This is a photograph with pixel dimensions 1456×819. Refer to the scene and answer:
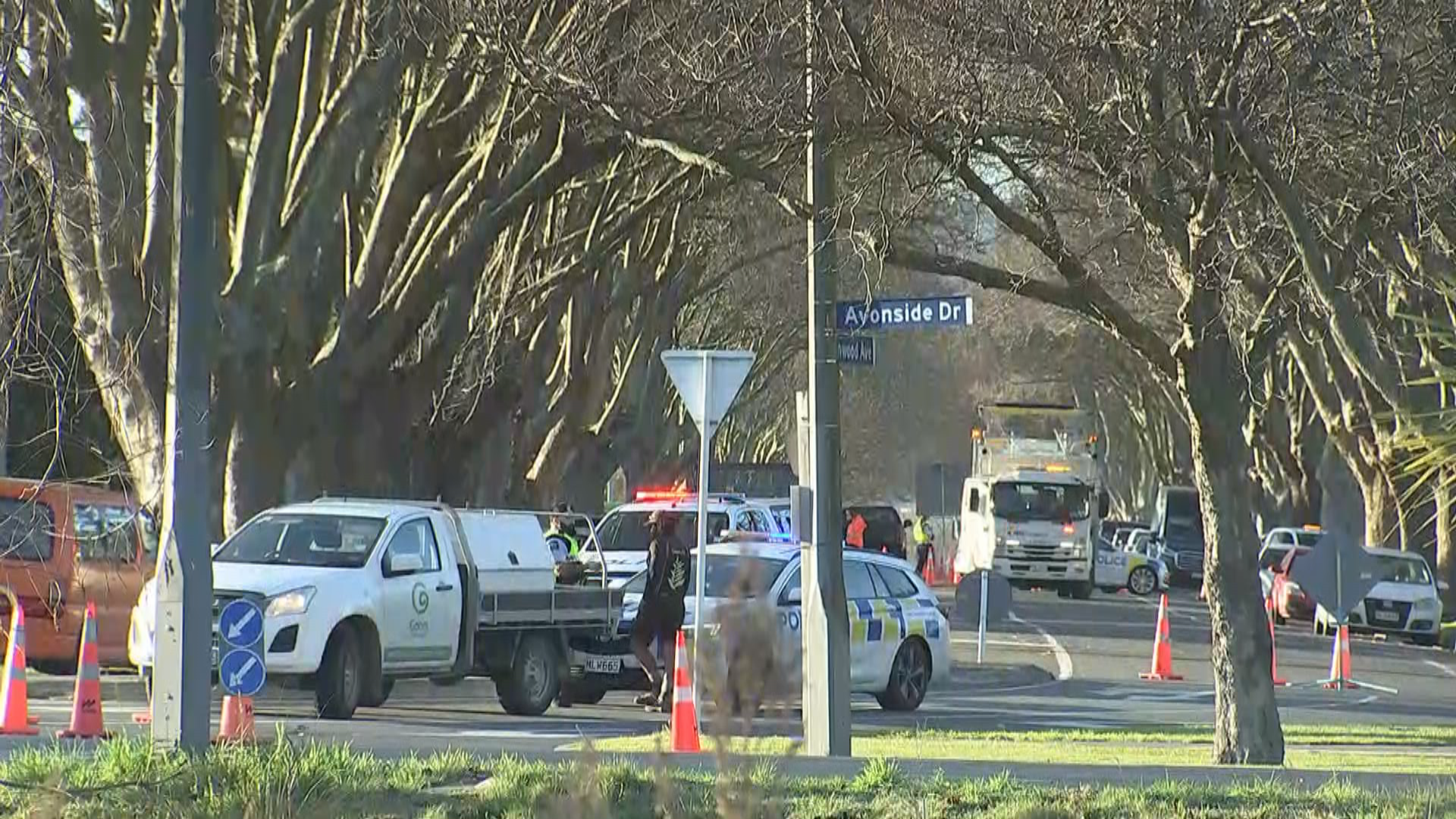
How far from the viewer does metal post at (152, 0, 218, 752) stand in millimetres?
11758

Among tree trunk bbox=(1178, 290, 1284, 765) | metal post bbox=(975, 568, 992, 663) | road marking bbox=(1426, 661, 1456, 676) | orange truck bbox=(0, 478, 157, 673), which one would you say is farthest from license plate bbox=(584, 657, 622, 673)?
road marking bbox=(1426, 661, 1456, 676)

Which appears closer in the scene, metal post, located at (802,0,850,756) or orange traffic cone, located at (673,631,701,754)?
metal post, located at (802,0,850,756)

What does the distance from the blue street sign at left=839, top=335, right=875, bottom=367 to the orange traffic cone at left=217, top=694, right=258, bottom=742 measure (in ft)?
14.7

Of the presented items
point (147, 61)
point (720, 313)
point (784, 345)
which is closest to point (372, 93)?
point (147, 61)

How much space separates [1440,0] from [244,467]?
42.2 feet

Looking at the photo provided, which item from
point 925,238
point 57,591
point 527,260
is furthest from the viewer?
point 527,260

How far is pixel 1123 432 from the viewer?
90.4 meters

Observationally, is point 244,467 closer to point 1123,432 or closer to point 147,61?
point 147,61

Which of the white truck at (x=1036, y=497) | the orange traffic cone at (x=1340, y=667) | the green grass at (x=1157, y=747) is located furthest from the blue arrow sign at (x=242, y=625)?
the white truck at (x=1036, y=497)

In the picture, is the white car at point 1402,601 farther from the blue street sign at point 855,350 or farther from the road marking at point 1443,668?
the blue street sign at point 855,350

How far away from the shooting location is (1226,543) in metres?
16.9

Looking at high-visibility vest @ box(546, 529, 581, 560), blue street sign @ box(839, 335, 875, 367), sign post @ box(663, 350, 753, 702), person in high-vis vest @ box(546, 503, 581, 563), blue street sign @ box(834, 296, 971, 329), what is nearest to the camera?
blue street sign @ box(834, 296, 971, 329)

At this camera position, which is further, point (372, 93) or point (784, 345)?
point (784, 345)

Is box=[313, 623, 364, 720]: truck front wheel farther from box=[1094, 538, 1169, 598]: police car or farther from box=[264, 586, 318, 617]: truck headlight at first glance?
box=[1094, 538, 1169, 598]: police car
